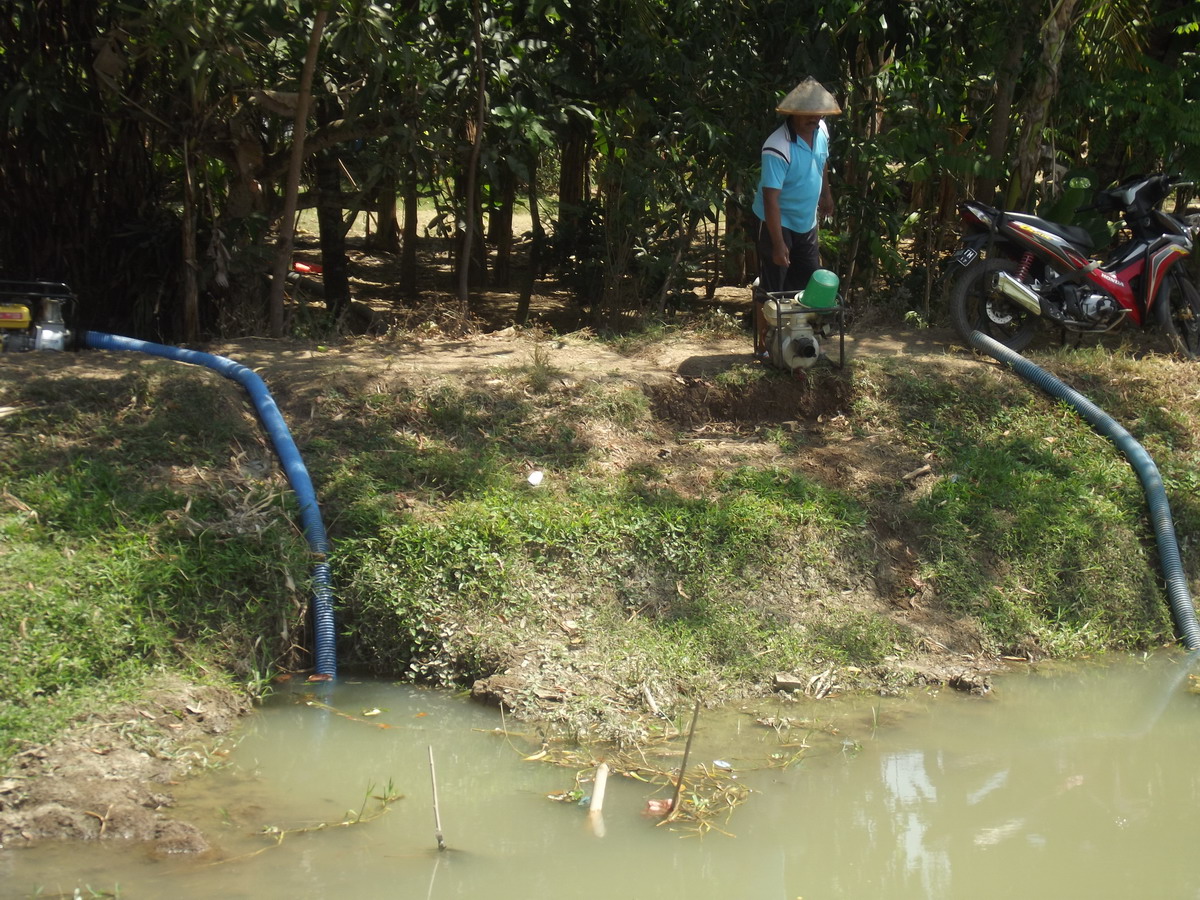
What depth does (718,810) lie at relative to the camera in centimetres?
402

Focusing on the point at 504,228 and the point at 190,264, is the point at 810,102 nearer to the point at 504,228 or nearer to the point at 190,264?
the point at 190,264

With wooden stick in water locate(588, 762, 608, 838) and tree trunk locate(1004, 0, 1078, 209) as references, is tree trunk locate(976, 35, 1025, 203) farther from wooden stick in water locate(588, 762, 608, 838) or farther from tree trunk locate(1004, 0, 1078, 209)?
wooden stick in water locate(588, 762, 608, 838)

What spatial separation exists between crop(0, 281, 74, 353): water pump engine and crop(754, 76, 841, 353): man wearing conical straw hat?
372 centimetres

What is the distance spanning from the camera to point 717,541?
5.46 meters

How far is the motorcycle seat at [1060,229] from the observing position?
23.1 ft

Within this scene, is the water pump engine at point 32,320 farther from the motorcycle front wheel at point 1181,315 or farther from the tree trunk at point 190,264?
the motorcycle front wheel at point 1181,315

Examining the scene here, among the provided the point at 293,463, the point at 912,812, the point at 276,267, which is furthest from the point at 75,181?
the point at 912,812

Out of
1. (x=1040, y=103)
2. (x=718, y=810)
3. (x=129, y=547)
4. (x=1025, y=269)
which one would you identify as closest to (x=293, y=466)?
(x=129, y=547)

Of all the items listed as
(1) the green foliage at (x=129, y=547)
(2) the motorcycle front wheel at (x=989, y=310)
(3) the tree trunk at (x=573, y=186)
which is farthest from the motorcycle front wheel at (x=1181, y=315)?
(1) the green foliage at (x=129, y=547)

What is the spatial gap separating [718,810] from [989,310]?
14.5 feet

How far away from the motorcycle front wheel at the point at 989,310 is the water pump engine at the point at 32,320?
16.8 ft

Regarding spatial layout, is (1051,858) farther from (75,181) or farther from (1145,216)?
(75,181)

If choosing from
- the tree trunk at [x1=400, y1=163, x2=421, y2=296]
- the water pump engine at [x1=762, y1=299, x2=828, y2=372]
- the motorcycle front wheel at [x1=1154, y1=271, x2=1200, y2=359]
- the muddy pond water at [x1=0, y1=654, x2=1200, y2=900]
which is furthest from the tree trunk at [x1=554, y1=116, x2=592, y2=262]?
the muddy pond water at [x1=0, y1=654, x2=1200, y2=900]

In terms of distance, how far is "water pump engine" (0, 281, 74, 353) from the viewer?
5.91 metres
